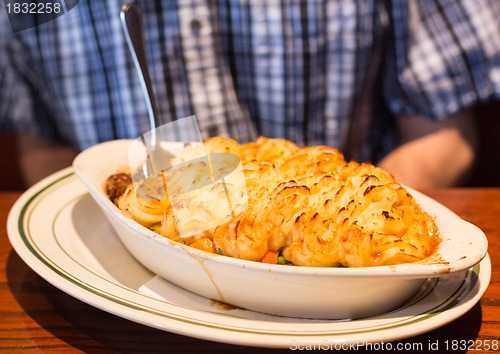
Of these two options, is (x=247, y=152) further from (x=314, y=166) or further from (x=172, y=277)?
(x=172, y=277)

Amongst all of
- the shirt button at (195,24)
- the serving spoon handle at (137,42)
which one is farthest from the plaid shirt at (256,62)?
the serving spoon handle at (137,42)

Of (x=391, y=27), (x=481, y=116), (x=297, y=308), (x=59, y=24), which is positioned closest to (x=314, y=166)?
(x=297, y=308)

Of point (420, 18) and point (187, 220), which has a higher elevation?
point (420, 18)

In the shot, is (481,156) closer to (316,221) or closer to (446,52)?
(446,52)

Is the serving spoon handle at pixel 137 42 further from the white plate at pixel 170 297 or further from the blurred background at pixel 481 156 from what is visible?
the blurred background at pixel 481 156

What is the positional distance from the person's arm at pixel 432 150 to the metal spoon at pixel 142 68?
2.82 ft

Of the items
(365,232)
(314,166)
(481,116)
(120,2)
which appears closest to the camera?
(365,232)

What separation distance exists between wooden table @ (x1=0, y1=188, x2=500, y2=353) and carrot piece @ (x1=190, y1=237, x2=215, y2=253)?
0.35 feet

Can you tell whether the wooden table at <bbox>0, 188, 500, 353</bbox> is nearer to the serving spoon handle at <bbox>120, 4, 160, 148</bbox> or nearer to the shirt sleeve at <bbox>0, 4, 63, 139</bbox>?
the serving spoon handle at <bbox>120, 4, 160, 148</bbox>

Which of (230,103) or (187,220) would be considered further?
(230,103)

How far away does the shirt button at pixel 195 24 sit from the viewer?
4.37 ft

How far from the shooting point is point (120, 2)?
1342 millimetres

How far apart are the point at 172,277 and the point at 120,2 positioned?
37.8 inches

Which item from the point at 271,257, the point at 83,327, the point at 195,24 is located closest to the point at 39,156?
the point at 195,24
